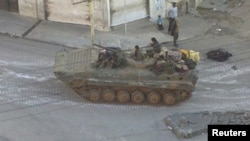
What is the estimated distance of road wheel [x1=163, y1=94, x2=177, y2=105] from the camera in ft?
62.5

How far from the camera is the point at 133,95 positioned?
19.2 metres

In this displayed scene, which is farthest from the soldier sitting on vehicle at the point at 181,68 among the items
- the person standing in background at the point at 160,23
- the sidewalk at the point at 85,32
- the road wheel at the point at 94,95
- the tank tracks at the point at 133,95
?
the person standing in background at the point at 160,23

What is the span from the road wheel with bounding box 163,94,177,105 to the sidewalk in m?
4.93

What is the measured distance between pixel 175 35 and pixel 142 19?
9.35 feet

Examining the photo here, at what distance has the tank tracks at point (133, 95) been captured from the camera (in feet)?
62.7

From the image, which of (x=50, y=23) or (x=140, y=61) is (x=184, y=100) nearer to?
(x=140, y=61)

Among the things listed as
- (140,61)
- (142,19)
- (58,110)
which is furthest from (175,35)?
(58,110)

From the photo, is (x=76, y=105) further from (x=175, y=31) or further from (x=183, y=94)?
(x=175, y=31)

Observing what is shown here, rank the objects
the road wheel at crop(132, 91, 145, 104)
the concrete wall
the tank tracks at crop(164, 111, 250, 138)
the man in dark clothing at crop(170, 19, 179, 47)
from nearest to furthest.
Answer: the tank tracks at crop(164, 111, 250, 138) → the road wheel at crop(132, 91, 145, 104) → the man in dark clothing at crop(170, 19, 179, 47) → the concrete wall

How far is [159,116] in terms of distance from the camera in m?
18.6

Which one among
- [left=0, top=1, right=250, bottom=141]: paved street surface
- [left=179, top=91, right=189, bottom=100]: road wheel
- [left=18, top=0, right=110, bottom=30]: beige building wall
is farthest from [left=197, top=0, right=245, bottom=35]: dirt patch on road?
[left=179, top=91, right=189, bottom=100]: road wheel

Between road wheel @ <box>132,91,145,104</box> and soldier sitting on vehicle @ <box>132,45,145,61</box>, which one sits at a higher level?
soldier sitting on vehicle @ <box>132,45,145,61</box>

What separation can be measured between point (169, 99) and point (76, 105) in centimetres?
285

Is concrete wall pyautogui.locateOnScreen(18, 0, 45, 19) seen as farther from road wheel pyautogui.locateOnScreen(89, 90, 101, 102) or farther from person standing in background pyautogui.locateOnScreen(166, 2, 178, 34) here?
road wheel pyautogui.locateOnScreen(89, 90, 101, 102)
